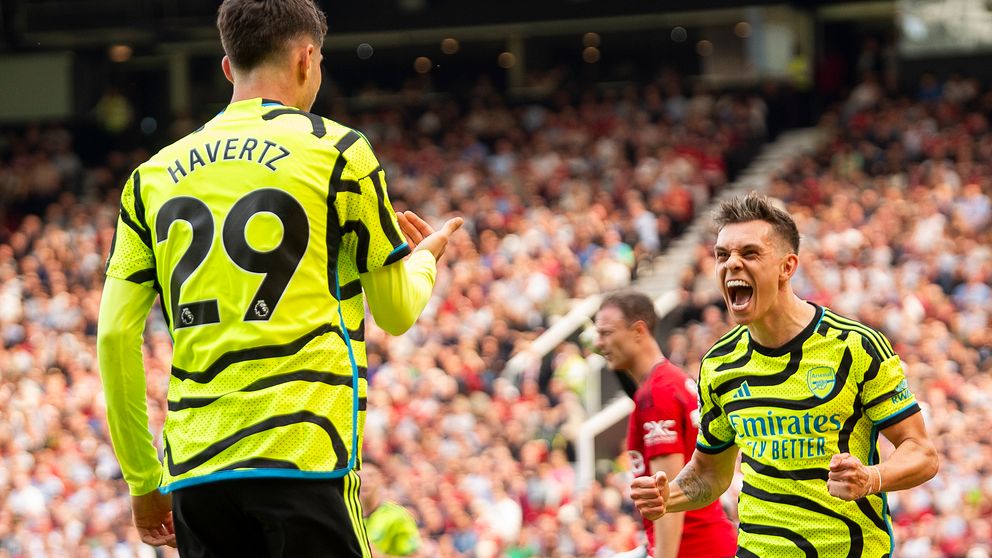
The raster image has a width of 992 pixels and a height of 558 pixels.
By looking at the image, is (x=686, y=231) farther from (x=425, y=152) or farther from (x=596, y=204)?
(x=425, y=152)

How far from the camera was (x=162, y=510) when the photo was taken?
149 inches

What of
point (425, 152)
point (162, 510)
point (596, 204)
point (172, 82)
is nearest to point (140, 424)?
point (162, 510)

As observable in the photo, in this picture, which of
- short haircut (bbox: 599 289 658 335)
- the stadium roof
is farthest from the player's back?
the stadium roof

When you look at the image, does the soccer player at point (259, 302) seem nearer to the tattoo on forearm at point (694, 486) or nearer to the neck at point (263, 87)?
the neck at point (263, 87)

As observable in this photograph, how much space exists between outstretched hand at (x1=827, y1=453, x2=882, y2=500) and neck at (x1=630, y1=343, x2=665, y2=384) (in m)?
2.41

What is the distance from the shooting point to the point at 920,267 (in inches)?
716

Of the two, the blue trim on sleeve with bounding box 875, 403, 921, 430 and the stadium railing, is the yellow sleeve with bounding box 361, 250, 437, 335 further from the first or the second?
the stadium railing

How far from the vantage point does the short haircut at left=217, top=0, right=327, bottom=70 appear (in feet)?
11.8

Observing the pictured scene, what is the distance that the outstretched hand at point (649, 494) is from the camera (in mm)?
4621

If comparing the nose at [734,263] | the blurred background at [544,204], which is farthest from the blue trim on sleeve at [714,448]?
the blurred background at [544,204]

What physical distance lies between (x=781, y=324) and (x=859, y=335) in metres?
0.26

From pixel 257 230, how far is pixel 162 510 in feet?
2.67

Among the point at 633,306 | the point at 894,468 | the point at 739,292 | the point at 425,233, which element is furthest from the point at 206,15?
the point at 894,468

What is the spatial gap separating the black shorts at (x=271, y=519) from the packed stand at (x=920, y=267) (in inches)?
400
